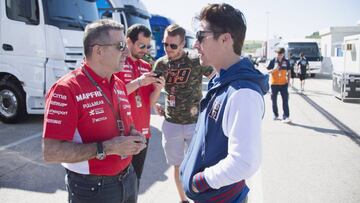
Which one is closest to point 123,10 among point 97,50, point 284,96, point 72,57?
Result: point 72,57

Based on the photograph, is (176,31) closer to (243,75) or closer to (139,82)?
(139,82)

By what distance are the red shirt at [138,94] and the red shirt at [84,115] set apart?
0.82 meters

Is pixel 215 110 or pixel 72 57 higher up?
pixel 72 57

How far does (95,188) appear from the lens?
6.50 feet

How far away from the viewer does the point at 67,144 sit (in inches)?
71.6

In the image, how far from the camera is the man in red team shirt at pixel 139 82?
2945 millimetres

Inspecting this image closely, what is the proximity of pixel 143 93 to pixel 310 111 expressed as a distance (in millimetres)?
7922

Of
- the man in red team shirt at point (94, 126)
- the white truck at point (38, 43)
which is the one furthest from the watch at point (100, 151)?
the white truck at point (38, 43)

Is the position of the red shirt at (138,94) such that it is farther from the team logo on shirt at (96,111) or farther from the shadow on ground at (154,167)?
the shadow on ground at (154,167)

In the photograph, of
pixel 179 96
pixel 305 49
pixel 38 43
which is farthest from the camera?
pixel 305 49

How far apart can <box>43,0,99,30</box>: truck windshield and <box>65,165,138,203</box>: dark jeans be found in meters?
5.56

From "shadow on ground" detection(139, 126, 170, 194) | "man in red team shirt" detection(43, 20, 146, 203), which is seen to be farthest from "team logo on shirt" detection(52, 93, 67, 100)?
"shadow on ground" detection(139, 126, 170, 194)

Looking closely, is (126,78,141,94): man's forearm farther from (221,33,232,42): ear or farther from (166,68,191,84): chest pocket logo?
(221,33,232,42): ear

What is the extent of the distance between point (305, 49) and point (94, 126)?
22.6m
